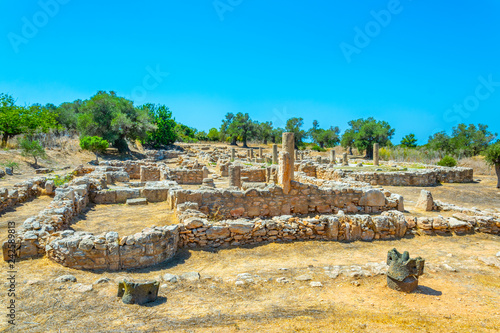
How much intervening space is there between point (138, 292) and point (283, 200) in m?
6.85

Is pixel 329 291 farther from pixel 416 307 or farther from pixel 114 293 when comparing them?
pixel 114 293

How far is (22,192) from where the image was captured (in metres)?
12.3

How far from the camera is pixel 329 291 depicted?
5270 millimetres

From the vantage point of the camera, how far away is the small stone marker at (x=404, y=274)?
5.27 meters

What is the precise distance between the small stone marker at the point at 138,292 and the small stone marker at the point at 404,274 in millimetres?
4093

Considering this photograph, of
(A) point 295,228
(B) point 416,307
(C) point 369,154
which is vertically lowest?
(B) point 416,307

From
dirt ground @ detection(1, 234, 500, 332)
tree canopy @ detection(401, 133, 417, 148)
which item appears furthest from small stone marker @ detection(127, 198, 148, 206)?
tree canopy @ detection(401, 133, 417, 148)

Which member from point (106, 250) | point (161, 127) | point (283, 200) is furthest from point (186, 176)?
point (161, 127)

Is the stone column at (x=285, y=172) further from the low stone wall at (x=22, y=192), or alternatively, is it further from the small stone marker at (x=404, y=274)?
the low stone wall at (x=22, y=192)

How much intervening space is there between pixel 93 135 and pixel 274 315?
36411 mm

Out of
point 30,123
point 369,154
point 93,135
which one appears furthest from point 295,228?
point 369,154

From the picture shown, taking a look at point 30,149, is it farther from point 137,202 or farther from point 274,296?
point 274,296

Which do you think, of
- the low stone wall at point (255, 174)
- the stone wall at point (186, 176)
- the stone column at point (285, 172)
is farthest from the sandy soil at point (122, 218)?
the low stone wall at point (255, 174)

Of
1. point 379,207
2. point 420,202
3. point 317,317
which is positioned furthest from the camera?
point 420,202
